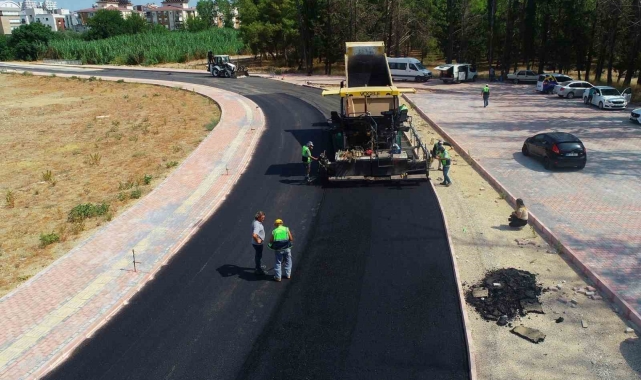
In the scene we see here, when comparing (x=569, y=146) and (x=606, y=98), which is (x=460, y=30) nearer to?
(x=606, y=98)

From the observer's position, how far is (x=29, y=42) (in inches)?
3565

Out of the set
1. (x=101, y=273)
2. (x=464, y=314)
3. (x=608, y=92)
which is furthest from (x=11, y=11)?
(x=464, y=314)

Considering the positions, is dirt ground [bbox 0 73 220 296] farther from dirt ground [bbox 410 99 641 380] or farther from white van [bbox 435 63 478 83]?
white van [bbox 435 63 478 83]

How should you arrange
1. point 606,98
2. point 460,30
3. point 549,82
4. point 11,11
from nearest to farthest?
point 606,98, point 549,82, point 460,30, point 11,11

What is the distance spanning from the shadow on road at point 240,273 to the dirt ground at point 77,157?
4499 millimetres

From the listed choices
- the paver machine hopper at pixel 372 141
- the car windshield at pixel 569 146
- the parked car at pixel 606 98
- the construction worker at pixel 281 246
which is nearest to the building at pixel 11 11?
the parked car at pixel 606 98

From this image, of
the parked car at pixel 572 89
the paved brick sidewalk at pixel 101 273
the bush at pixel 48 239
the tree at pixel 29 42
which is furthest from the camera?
the tree at pixel 29 42

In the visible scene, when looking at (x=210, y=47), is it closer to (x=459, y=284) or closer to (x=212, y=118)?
(x=212, y=118)

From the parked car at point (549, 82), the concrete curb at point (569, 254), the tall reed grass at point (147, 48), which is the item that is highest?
the tall reed grass at point (147, 48)

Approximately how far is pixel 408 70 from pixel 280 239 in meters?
41.6

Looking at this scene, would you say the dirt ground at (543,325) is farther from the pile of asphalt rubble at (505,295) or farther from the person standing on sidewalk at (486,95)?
the person standing on sidewalk at (486,95)

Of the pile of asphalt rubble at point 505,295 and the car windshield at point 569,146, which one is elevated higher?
the car windshield at point 569,146

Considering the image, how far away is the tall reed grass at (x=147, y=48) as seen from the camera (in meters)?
78.1

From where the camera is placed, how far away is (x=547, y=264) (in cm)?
1231
